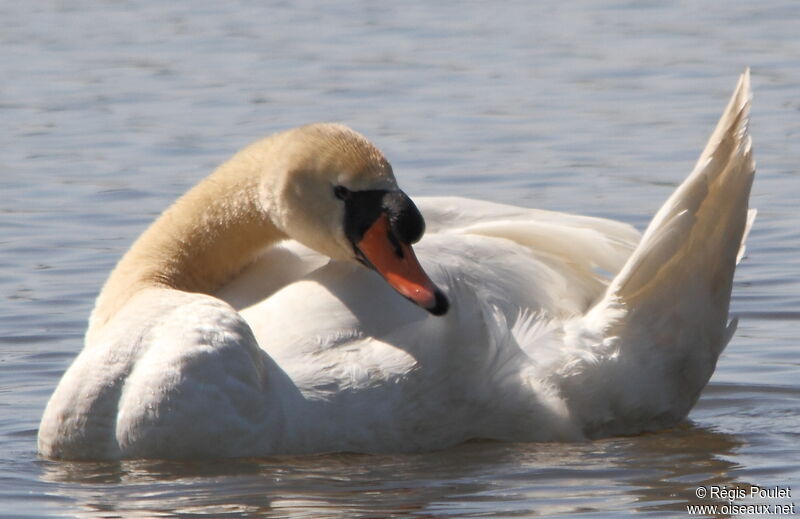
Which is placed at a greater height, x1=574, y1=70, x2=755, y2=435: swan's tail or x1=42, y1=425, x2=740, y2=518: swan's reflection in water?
x1=574, y1=70, x2=755, y2=435: swan's tail

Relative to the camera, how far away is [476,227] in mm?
6703

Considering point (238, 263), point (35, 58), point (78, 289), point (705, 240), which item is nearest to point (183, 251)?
point (238, 263)

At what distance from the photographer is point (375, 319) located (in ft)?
19.7

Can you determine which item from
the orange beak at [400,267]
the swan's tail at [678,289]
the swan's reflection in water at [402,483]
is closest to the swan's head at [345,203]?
the orange beak at [400,267]

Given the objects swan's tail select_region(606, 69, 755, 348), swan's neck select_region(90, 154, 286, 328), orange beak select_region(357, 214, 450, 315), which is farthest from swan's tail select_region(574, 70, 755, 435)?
swan's neck select_region(90, 154, 286, 328)

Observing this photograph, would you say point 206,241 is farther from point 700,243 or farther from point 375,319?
point 700,243

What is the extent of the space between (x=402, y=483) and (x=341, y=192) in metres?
0.97

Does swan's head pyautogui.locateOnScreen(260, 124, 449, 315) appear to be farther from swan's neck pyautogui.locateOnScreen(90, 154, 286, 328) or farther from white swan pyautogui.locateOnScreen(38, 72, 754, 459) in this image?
swan's neck pyautogui.locateOnScreen(90, 154, 286, 328)


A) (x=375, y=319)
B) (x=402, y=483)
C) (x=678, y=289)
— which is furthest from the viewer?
(x=678, y=289)

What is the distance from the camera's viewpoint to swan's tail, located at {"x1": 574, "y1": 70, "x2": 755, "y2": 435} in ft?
20.4

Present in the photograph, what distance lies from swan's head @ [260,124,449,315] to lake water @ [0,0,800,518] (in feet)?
2.13

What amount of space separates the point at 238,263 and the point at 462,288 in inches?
32.9

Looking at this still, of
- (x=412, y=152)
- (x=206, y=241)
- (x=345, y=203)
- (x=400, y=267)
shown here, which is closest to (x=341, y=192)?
(x=345, y=203)

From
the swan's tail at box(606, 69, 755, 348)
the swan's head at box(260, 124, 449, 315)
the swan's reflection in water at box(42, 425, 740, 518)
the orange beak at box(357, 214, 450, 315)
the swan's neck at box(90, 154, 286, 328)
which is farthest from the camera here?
the swan's neck at box(90, 154, 286, 328)
